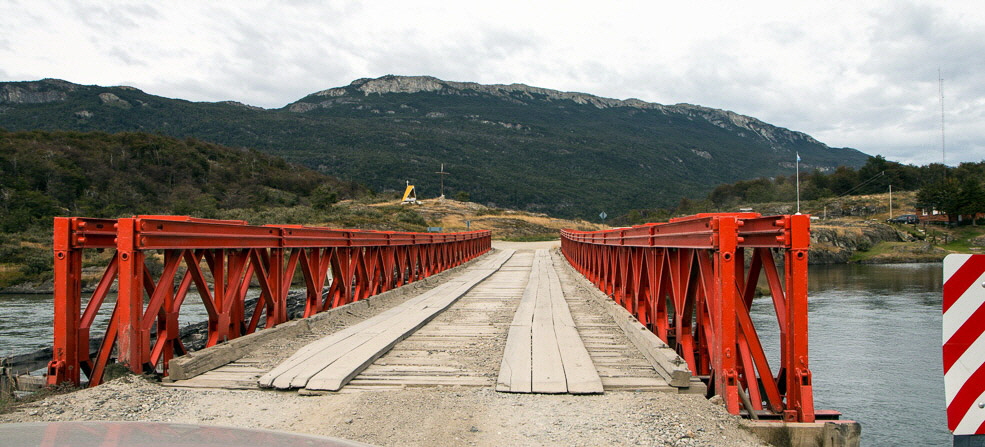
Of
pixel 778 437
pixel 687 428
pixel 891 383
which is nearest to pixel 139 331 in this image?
pixel 687 428

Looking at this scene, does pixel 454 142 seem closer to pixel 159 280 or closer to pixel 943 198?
pixel 943 198

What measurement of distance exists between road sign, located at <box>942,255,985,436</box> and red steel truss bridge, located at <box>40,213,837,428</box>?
704 mm

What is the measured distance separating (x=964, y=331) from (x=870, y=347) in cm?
1024

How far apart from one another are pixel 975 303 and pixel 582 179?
128 meters

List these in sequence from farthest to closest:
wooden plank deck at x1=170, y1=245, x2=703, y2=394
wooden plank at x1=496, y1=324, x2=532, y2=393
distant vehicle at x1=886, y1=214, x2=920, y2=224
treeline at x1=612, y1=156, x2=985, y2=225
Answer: treeline at x1=612, y1=156, x2=985, y2=225
distant vehicle at x1=886, y1=214, x2=920, y2=224
wooden plank deck at x1=170, y1=245, x2=703, y2=394
wooden plank at x1=496, y1=324, x2=532, y2=393

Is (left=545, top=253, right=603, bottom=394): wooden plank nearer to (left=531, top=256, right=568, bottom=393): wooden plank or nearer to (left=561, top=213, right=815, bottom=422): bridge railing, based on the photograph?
(left=531, top=256, right=568, bottom=393): wooden plank

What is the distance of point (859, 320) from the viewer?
15258 millimetres

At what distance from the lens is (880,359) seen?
11.0 m

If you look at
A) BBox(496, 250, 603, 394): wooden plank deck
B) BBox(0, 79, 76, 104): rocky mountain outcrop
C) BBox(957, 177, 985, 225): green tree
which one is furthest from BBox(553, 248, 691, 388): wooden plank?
BBox(0, 79, 76, 104): rocky mountain outcrop

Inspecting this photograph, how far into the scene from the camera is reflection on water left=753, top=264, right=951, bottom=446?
7.96 metres

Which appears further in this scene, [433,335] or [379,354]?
[433,335]

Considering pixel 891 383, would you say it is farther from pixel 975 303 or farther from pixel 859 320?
pixel 975 303

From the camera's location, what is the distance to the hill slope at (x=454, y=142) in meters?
111

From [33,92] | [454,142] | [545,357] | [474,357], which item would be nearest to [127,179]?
[474,357]
